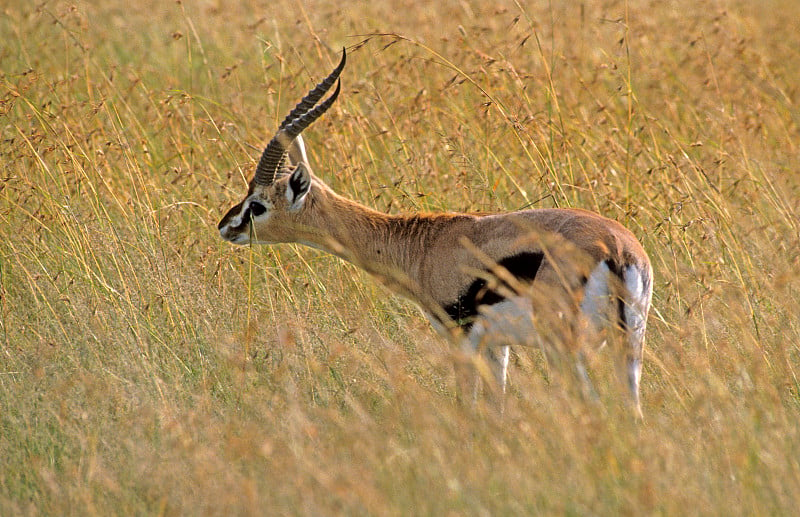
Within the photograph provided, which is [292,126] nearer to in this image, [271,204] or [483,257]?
[271,204]

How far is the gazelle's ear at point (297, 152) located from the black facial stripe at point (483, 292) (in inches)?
54.9

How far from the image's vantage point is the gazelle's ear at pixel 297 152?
230 inches

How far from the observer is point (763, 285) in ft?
19.5

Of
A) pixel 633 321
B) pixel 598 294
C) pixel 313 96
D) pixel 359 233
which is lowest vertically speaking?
pixel 633 321

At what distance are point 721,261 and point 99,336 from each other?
3.53 m

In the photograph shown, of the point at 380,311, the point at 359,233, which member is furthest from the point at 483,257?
the point at 380,311

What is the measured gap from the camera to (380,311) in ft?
19.7

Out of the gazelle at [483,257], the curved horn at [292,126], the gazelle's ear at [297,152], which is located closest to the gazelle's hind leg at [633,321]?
the gazelle at [483,257]

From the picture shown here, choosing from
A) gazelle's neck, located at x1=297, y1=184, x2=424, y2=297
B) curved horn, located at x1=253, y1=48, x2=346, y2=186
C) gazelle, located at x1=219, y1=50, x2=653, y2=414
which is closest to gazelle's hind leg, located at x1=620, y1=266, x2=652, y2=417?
gazelle, located at x1=219, y1=50, x2=653, y2=414

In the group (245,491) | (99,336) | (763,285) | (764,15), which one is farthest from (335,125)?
(764,15)

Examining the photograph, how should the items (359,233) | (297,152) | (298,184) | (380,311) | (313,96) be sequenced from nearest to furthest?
(313,96), (298,184), (359,233), (297,152), (380,311)

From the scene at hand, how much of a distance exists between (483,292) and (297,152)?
1.65 m

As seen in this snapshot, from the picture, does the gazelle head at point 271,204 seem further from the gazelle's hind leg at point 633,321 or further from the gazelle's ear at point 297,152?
the gazelle's hind leg at point 633,321

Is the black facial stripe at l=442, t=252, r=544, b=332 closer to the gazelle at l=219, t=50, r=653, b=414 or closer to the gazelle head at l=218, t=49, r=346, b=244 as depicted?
the gazelle at l=219, t=50, r=653, b=414
